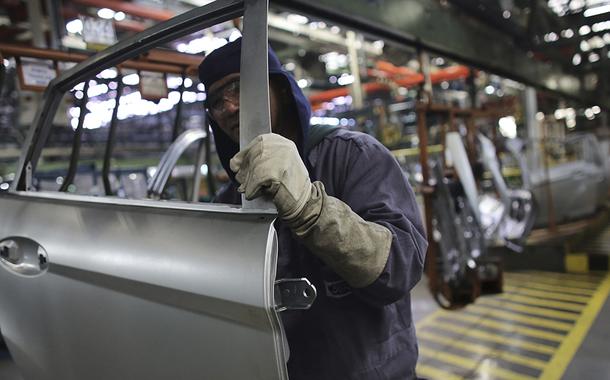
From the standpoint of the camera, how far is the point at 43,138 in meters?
1.87

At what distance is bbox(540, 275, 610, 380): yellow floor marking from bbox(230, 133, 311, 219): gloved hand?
320 cm

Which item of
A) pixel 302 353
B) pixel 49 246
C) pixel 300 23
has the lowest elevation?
pixel 302 353

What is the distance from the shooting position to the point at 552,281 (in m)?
5.83

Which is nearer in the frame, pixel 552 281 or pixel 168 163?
pixel 168 163

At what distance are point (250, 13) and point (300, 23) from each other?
7.29m

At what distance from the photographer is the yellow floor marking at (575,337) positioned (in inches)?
133

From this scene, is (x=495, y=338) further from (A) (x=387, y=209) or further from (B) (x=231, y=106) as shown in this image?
(B) (x=231, y=106)

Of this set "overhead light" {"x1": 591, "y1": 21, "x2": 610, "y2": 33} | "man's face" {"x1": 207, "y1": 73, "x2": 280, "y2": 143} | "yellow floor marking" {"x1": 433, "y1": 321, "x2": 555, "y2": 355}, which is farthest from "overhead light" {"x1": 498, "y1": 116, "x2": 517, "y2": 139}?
"man's face" {"x1": 207, "y1": 73, "x2": 280, "y2": 143}

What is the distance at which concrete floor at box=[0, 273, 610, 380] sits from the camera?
3.36m

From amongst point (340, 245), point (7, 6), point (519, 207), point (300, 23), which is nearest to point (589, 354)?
point (519, 207)

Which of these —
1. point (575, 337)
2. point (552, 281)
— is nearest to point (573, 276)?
point (552, 281)

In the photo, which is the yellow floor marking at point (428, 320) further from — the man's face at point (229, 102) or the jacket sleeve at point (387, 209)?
the man's face at point (229, 102)

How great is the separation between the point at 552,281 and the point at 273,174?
6.02 meters

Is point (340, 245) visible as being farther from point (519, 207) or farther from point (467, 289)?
point (519, 207)
